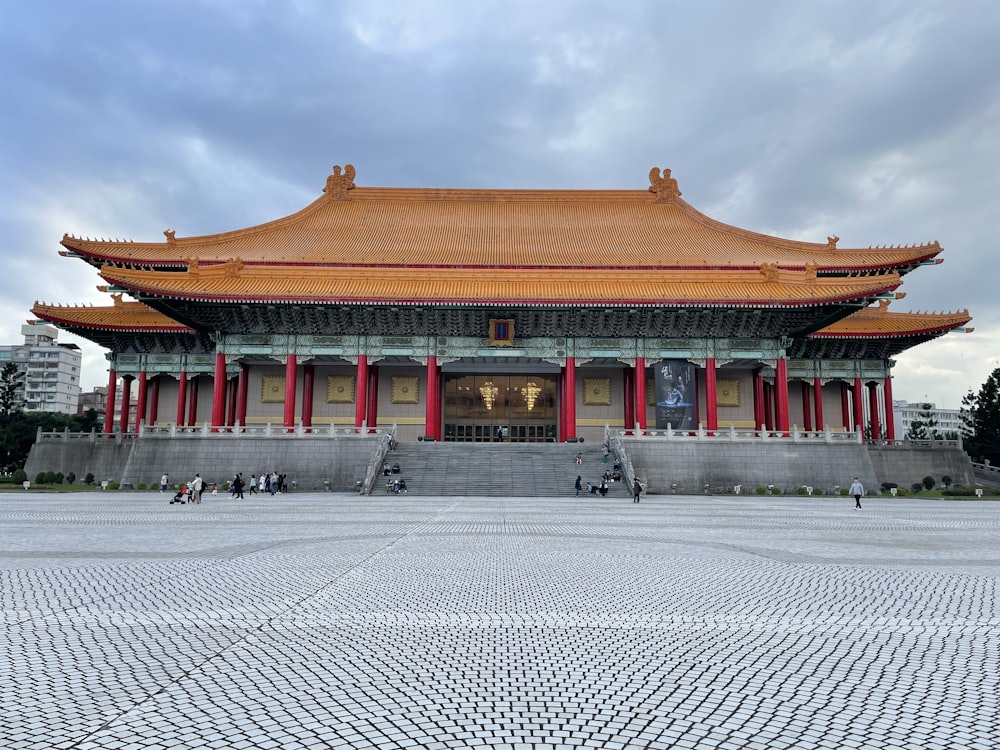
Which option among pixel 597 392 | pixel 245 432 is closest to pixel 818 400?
pixel 597 392

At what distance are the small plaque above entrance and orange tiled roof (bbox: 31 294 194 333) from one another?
59.2ft

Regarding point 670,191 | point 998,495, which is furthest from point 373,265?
point 998,495

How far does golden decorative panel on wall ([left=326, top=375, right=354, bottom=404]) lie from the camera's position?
130 ft

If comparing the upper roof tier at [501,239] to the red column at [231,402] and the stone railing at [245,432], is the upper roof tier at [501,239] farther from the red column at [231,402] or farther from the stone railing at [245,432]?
the stone railing at [245,432]

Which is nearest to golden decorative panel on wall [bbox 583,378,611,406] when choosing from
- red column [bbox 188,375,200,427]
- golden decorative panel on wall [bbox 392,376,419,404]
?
golden decorative panel on wall [bbox 392,376,419,404]

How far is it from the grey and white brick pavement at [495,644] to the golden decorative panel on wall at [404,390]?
26922 millimetres

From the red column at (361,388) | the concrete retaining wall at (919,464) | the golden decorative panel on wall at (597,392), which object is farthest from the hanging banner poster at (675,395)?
the red column at (361,388)

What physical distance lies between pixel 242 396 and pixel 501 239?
61.3ft

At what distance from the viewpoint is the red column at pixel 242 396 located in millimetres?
38312

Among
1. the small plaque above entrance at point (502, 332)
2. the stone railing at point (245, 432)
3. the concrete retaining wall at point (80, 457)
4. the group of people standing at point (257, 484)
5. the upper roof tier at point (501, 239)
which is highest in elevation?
the upper roof tier at point (501, 239)

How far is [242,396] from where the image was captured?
38875 mm

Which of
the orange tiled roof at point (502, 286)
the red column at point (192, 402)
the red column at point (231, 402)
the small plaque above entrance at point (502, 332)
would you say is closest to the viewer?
the orange tiled roof at point (502, 286)

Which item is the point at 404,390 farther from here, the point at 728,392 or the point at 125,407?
the point at 728,392

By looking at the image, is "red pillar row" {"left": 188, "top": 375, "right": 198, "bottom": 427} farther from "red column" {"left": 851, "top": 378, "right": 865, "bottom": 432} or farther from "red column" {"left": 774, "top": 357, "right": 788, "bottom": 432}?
"red column" {"left": 851, "top": 378, "right": 865, "bottom": 432}
